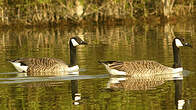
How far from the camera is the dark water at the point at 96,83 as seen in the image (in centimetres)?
1417

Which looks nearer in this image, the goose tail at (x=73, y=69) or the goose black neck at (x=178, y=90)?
the goose black neck at (x=178, y=90)

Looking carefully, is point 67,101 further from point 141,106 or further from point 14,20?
point 14,20

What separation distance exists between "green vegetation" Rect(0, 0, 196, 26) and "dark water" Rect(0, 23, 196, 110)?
11.8m

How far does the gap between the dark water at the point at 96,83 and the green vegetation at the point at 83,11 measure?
38.7 ft

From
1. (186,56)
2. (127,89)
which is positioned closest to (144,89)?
(127,89)

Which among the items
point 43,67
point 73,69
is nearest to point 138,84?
point 73,69

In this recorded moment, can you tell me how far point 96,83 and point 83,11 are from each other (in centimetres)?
2749

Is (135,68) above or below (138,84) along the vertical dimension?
above

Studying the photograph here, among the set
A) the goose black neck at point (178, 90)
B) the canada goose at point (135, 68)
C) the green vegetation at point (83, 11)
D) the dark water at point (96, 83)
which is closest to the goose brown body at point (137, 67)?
the canada goose at point (135, 68)

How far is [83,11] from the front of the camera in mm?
44469

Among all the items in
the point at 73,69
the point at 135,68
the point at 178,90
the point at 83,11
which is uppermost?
the point at 83,11

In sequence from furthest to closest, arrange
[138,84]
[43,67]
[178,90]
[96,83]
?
1. [43,67]
2. [96,83]
3. [138,84]
4. [178,90]

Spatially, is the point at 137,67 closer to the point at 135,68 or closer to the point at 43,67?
the point at 135,68

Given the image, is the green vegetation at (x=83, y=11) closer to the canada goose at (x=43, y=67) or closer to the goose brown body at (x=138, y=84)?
the canada goose at (x=43, y=67)
